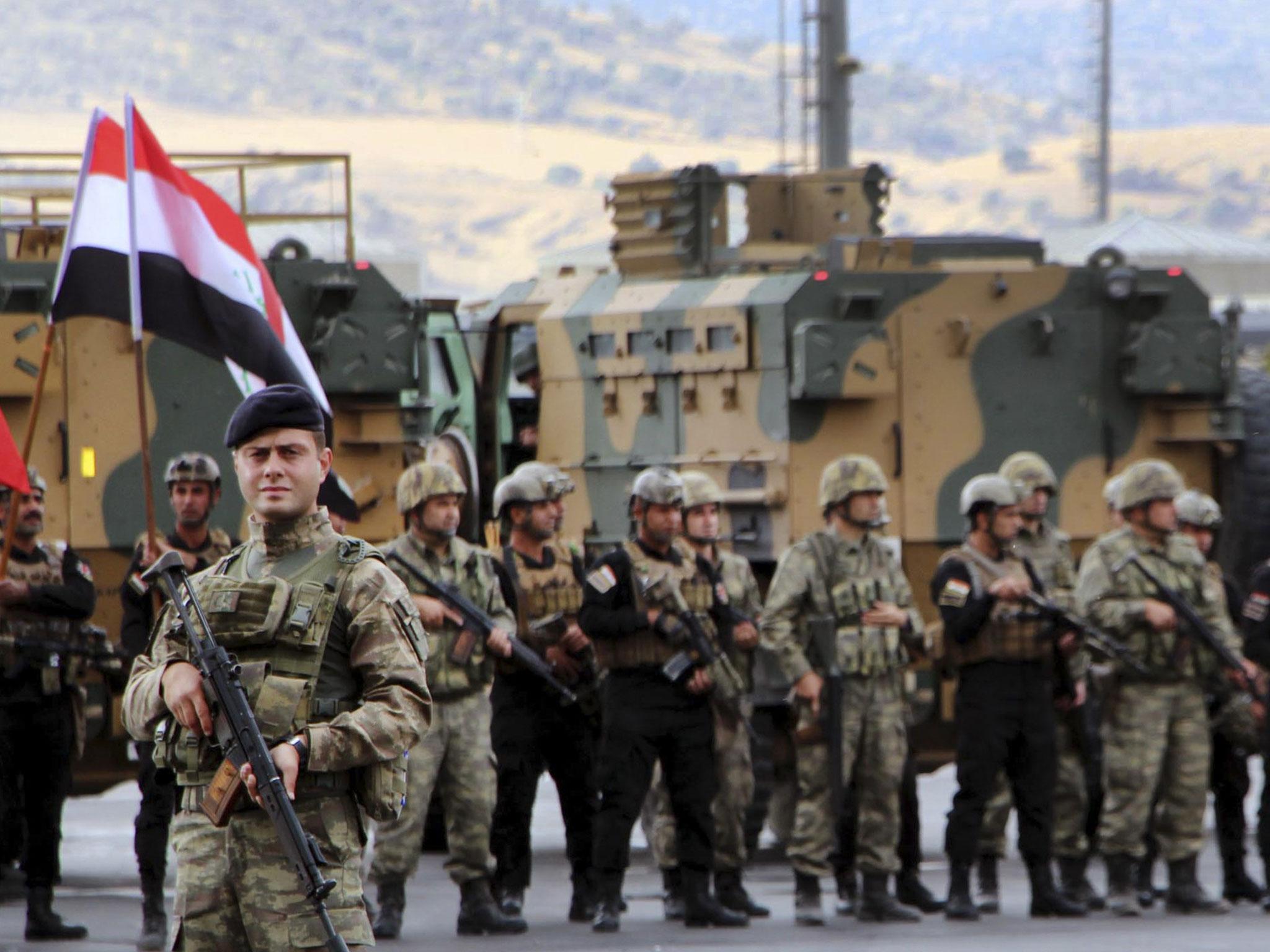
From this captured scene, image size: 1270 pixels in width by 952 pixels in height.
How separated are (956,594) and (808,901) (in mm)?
1292

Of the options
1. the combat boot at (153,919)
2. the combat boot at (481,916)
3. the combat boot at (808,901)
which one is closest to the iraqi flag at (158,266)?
the combat boot at (153,919)

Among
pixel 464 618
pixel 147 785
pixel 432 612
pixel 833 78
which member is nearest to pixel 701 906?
pixel 464 618

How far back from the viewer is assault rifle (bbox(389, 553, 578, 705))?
350 inches

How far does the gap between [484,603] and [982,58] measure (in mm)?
153975

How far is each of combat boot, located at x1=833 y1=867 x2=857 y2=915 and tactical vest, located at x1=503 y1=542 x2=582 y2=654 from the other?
146cm

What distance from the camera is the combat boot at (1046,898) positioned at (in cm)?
952

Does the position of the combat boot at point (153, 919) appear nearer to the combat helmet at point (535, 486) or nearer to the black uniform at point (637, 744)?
the black uniform at point (637, 744)

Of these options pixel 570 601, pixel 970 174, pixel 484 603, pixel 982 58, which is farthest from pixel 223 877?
pixel 982 58

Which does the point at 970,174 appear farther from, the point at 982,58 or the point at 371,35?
the point at 982,58

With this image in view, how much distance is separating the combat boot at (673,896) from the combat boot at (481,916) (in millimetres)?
686

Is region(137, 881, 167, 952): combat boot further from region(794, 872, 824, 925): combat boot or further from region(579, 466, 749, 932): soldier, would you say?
region(794, 872, 824, 925): combat boot

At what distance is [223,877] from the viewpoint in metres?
4.82

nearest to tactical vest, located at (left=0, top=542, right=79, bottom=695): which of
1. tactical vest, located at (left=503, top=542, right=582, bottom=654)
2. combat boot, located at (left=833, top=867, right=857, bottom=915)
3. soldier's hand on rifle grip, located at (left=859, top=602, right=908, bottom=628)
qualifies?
tactical vest, located at (left=503, top=542, right=582, bottom=654)

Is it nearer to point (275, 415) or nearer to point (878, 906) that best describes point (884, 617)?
point (878, 906)
